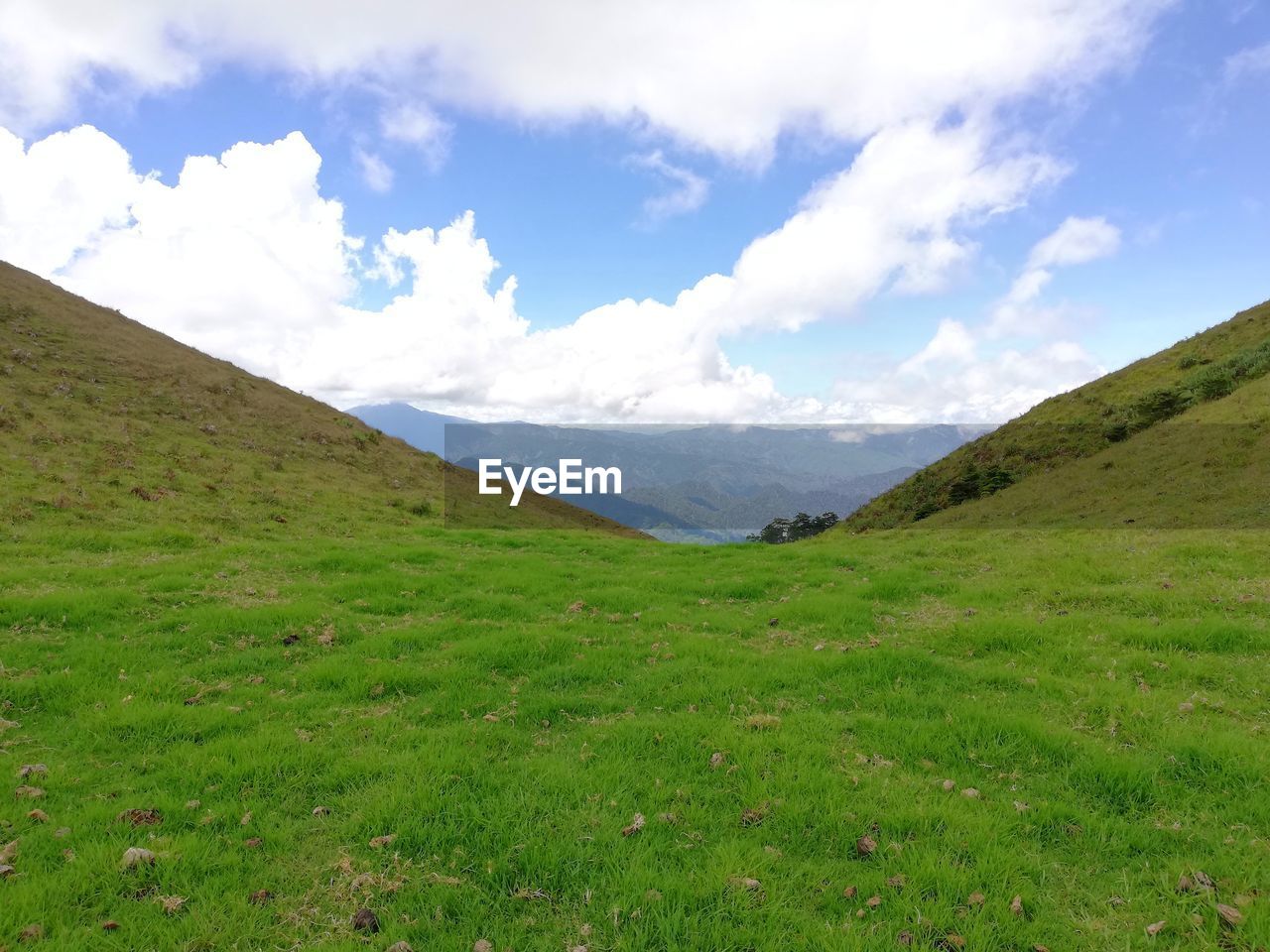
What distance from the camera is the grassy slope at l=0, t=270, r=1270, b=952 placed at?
5172 mm

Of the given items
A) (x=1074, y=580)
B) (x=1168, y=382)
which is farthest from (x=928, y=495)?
(x=1074, y=580)

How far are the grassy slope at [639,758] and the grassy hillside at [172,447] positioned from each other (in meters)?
8.67

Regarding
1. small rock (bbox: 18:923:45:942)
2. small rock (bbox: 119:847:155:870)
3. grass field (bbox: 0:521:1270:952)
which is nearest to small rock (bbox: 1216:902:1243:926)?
grass field (bbox: 0:521:1270:952)

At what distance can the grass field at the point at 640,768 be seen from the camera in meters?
5.14

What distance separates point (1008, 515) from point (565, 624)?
945 inches

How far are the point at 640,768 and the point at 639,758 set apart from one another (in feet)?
1.15

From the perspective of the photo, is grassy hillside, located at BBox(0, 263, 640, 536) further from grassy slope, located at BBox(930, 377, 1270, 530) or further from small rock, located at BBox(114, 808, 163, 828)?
grassy slope, located at BBox(930, 377, 1270, 530)

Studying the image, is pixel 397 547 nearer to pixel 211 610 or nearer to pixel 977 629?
pixel 211 610

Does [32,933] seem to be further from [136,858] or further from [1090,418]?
[1090,418]

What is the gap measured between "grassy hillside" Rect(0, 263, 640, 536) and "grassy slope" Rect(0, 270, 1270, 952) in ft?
28.4

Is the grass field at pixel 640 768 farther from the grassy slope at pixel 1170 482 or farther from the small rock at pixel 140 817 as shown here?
the grassy slope at pixel 1170 482

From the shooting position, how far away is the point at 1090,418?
3709 centimetres

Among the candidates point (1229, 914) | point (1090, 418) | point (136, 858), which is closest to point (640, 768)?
point (136, 858)

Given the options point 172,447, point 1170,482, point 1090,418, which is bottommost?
point 1170,482
